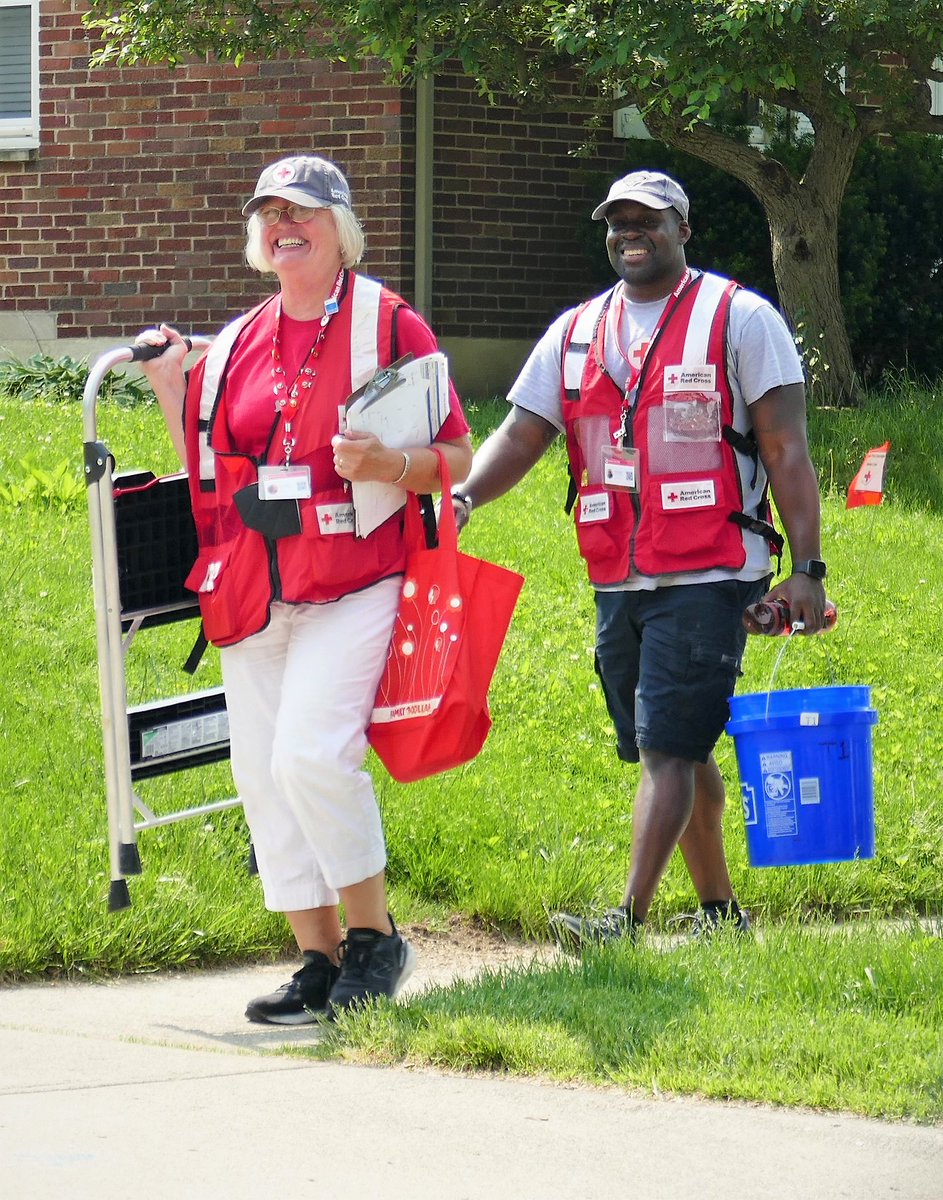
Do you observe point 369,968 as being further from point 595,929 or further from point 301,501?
point 301,501

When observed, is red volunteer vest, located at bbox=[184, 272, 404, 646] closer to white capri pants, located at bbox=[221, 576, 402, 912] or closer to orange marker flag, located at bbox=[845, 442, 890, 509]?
white capri pants, located at bbox=[221, 576, 402, 912]

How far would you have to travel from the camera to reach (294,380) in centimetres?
473

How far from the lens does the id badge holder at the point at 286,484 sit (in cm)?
463

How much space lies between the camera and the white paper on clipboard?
4582 mm

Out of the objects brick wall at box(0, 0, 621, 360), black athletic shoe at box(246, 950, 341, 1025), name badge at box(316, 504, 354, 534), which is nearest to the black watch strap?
name badge at box(316, 504, 354, 534)

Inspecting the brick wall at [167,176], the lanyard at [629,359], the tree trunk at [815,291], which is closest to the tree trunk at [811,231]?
the tree trunk at [815,291]

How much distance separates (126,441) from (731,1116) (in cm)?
770

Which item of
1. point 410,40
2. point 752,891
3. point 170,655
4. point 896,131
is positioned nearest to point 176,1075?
point 752,891

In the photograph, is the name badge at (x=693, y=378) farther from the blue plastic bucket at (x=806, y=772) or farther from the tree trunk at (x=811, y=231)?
the tree trunk at (x=811, y=231)

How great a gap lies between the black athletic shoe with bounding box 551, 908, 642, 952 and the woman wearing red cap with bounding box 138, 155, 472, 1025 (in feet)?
1.77

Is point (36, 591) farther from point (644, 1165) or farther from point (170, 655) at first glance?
point (644, 1165)

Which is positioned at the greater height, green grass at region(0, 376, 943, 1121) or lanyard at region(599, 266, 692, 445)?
lanyard at region(599, 266, 692, 445)

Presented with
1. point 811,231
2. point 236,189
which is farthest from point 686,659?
point 236,189

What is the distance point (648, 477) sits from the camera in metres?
5.11
